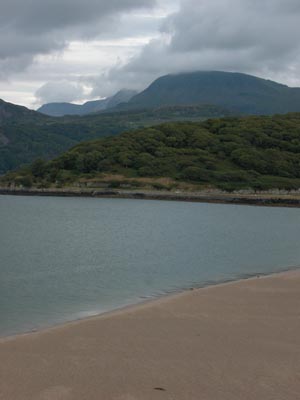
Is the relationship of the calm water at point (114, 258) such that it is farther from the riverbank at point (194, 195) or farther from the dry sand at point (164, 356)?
the riverbank at point (194, 195)

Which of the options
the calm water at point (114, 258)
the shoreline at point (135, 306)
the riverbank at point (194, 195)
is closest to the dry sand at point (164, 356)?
the shoreline at point (135, 306)

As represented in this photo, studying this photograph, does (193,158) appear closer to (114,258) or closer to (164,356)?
(114,258)

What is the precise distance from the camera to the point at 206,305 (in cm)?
2108

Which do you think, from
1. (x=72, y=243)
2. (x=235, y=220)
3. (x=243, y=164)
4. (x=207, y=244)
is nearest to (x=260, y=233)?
(x=207, y=244)

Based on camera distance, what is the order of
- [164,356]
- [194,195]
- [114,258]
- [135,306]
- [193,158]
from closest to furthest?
1. [164,356]
2. [135,306]
3. [114,258]
4. [194,195]
5. [193,158]

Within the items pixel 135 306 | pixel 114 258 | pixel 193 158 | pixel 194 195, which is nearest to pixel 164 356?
pixel 135 306

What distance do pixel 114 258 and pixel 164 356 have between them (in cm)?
2344

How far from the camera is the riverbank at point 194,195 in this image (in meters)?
111

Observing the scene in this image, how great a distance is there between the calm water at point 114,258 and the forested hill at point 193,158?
204ft

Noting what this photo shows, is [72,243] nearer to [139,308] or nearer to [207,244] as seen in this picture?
[207,244]

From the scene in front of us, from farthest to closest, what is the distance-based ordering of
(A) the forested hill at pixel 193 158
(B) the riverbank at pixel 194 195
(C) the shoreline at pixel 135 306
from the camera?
(A) the forested hill at pixel 193 158
(B) the riverbank at pixel 194 195
(C) the shoreline at pixel 135 306

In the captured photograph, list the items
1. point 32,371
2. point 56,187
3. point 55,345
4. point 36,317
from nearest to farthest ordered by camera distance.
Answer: point 32,371, point 55,345, point 36,317, point 56,187

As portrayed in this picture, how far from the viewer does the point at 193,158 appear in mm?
143125

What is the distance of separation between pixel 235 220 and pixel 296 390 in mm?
63086
